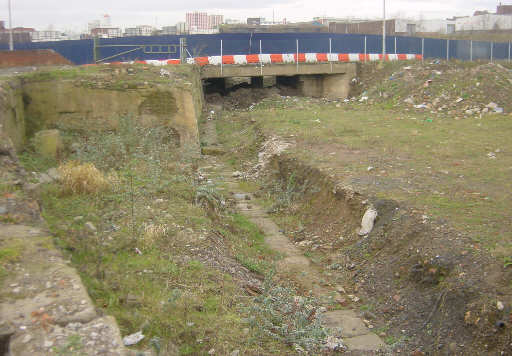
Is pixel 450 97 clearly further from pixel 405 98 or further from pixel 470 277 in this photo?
pixel 470 277

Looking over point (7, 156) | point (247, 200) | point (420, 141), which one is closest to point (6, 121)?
point (7, 156)

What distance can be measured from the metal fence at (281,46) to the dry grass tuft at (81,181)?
10439 millimetres

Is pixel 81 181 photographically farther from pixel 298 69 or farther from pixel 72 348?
pixel 298 69

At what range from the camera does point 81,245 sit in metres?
4.94

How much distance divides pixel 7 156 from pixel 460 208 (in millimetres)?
5601

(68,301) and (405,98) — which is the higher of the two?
(405,98)

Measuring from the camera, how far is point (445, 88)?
52.9 feet

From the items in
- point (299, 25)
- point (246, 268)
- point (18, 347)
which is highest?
point (299, 25)

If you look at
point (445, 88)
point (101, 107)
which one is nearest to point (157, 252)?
point (101, 107)

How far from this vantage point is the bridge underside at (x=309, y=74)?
19172mm

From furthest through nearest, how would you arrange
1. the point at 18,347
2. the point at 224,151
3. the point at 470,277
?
the point at 224,151
the point at 470,277
the point at 18,347

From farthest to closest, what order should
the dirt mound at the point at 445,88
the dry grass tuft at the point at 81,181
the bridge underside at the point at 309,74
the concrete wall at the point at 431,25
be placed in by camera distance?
1. the concrete wall at the point at 431,25
2. the bridge underside at the point at 309,74
3. the dirt mound at the point at 445,88
4. the dry grass tuft at the point at 81,181

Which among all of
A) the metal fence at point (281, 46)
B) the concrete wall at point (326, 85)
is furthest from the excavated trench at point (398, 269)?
the concrete wall at point (326, 85)

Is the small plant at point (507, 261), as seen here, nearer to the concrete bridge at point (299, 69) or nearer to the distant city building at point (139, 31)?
the concrete bridge at point (299, 69)
